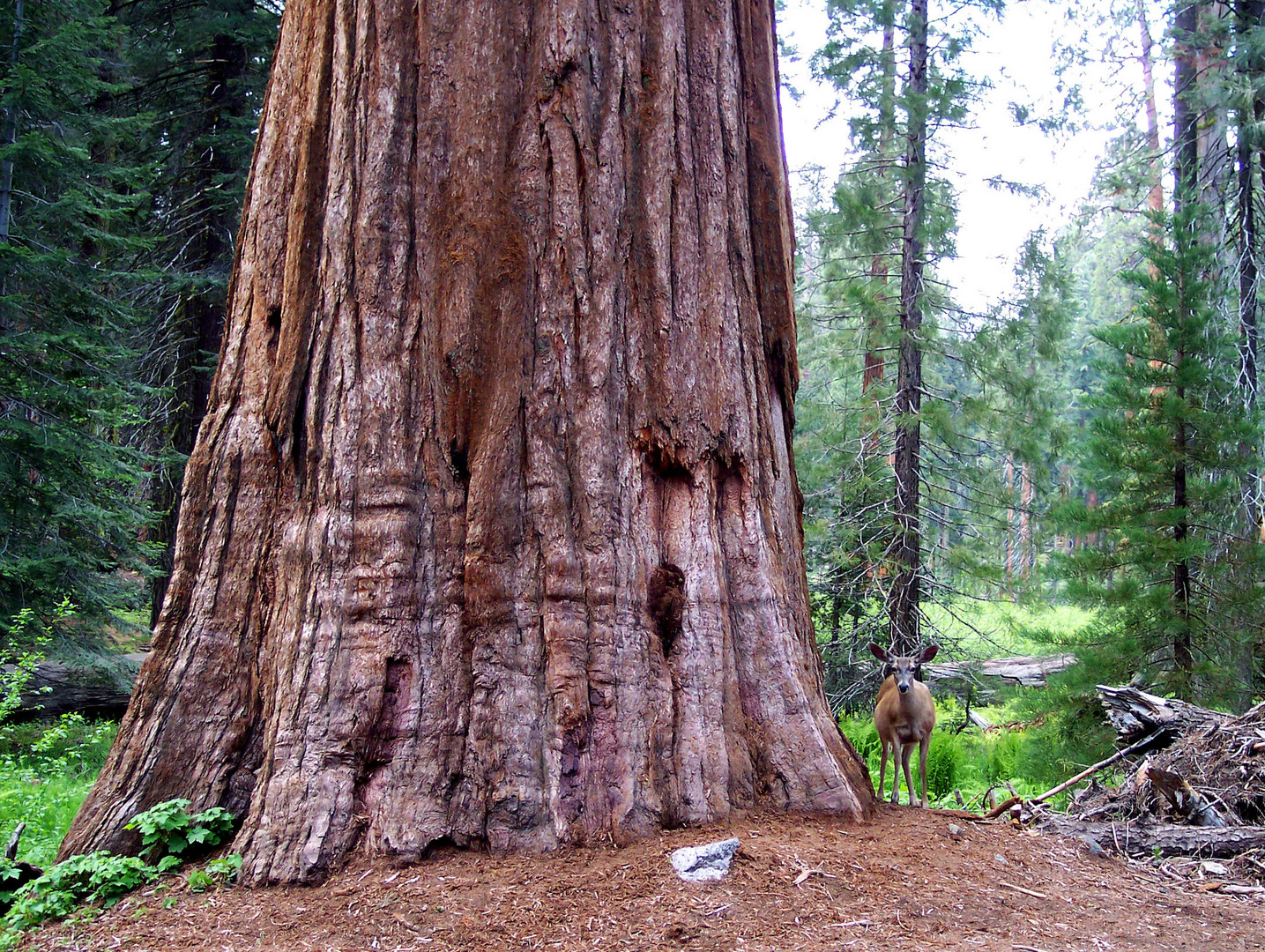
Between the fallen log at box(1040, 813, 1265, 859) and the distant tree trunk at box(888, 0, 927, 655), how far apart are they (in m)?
7.02

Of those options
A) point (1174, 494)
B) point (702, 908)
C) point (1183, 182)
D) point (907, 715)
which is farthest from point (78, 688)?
point (1183, 182)

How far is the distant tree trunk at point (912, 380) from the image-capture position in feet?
39.3

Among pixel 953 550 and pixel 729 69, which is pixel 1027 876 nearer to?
pixel 729 69

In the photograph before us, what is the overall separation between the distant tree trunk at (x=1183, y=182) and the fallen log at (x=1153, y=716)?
2819 mm

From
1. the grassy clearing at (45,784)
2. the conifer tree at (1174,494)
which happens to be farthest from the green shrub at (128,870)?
the conifer tree at (1174,494)

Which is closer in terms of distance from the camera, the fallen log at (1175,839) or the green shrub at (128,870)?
the green shrub at (128,870)

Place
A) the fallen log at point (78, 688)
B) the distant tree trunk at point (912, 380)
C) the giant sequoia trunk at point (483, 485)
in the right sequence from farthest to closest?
1. the distant tree trunk at point (912, 380)
2. the fallen log at point (78, 688)
3. the giant sequoia trunk at point (483, 485)

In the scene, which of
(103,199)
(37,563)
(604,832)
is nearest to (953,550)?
(604,832)

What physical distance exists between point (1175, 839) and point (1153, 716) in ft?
5.90

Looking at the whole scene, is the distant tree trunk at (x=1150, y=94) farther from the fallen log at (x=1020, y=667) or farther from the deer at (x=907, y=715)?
the deer at (x=907, y=715)

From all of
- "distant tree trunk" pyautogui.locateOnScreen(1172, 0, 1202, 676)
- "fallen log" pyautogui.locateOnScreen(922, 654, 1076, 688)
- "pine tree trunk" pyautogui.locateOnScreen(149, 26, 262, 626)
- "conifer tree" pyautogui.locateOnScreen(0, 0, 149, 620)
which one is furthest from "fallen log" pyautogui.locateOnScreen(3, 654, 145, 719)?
"distant tree trunk" pyautogui.locateOnScreen(1172, 0, 1202, 676)

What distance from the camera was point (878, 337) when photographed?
41.3ft

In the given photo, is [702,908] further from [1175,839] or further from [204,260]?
[204,260]

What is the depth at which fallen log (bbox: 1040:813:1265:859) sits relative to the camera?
459cm
